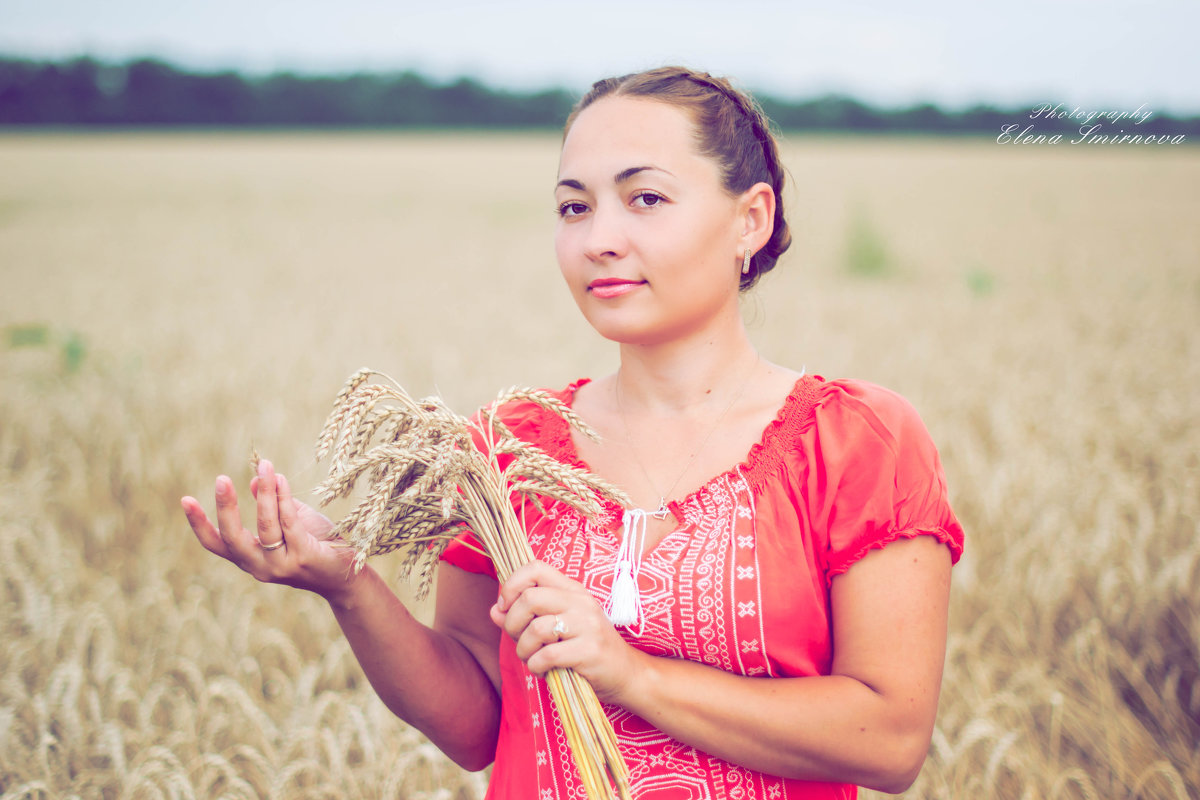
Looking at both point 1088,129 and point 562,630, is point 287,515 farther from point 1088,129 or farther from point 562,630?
point 1088,129

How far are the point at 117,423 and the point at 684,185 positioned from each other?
14.2 ft

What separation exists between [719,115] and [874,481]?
0.70m

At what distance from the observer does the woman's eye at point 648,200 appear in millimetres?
1400

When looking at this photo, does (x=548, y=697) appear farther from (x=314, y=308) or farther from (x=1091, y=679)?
(x=314, y=308)

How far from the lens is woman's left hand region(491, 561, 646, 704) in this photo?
114 centimetres

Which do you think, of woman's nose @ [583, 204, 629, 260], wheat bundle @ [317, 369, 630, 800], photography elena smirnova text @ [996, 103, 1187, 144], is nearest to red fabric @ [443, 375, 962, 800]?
wheat bundle @ [317, 369, 630, 800]

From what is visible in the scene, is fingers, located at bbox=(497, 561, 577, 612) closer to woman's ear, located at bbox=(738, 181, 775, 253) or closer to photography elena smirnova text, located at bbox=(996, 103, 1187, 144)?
woman's ear, located at bbox=(738, 181, 775, 253)

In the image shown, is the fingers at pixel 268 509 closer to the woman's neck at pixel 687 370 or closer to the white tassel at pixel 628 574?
the white tassel at pixel 628 574

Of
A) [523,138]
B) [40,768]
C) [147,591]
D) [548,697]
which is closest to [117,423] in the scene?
[147,591]

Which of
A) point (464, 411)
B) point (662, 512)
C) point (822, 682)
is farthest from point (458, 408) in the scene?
point (822, 682)

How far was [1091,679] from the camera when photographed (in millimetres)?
2600

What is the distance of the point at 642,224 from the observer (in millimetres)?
1382

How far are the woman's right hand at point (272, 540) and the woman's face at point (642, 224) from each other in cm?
55

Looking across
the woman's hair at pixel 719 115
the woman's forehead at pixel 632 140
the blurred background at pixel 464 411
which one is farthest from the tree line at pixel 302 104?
the woman's forehead at pixel 632 140
